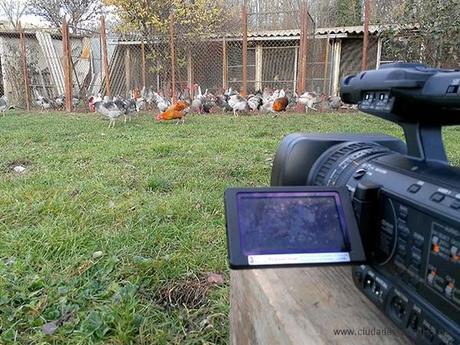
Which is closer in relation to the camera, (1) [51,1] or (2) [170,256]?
(2) [170,256]

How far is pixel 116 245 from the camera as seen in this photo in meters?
2.05

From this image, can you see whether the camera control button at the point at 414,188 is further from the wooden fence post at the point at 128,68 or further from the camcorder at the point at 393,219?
the wooden fence post at the point at 128,68

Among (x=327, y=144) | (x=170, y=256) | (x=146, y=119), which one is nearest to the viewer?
(x=327, y=144)

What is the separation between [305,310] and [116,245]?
143cm

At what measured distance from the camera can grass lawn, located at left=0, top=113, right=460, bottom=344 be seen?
1.50 m

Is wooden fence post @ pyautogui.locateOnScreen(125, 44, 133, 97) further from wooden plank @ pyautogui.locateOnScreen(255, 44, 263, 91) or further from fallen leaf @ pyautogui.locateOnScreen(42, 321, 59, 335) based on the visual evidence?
fallen leaf @ pyautogui.locateOnScreen(42, 321, 59, 335)

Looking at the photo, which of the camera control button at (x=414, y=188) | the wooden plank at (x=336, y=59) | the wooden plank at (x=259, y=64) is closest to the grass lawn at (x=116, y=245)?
the camera control button at (x=414, y=188)

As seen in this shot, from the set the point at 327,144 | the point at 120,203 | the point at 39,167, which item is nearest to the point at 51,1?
the point at 39,167

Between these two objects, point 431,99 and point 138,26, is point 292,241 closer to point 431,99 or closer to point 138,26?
point 431,99

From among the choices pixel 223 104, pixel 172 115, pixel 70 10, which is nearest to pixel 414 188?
pixel 172 115

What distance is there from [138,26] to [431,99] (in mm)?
12775

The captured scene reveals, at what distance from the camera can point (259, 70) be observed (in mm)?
12688

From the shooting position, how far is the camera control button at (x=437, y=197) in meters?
0.58

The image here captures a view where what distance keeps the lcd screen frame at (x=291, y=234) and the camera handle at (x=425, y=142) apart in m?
0.16
